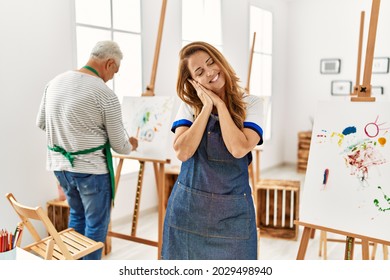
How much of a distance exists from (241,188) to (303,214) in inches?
16.4

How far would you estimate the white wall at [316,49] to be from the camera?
6012 mm

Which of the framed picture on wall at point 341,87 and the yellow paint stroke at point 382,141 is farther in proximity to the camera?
the framed picture on wall at point 341,87

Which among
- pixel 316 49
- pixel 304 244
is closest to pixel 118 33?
pixel 304 244

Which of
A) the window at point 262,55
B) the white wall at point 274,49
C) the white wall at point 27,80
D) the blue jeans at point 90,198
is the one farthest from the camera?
the window at point 262,55

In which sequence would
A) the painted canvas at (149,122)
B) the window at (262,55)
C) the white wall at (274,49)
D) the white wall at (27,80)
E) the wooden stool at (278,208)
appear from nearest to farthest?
the white wall at (27,80) → the painted canvas at (149,122) → the wooden stool at (278,208) → the white wall at (274,49) → the window at (262,55)

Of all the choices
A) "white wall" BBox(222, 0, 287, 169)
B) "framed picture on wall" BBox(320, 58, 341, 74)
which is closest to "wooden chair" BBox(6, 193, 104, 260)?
"white wall" BBox(222, 0, 287, 169)

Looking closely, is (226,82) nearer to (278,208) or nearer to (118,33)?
(278,208)

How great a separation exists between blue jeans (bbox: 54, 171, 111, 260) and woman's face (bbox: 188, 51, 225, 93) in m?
0.94

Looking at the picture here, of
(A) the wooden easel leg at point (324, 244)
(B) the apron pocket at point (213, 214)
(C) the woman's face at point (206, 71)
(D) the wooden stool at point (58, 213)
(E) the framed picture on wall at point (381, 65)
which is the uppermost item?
(E) the framed picture on wall at point (381, 65)

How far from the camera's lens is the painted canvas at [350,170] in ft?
5.53

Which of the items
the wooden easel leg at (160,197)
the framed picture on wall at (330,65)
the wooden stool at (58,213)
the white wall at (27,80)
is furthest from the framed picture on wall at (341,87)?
the wooden stool at (58,213)

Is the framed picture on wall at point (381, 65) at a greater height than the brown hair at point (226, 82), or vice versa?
the framed picture on wall at point (381, 65)

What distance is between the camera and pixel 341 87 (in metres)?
6.30

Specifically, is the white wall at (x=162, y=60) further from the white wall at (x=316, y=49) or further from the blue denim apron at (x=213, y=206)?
the blue denim apron at (x=213, y=206)
